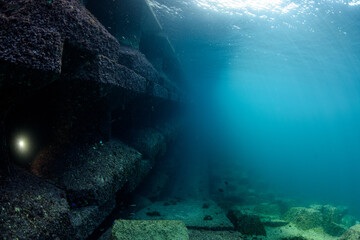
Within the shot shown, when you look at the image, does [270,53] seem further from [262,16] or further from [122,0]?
[122,0]

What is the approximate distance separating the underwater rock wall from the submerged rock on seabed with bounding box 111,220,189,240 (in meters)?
0.51

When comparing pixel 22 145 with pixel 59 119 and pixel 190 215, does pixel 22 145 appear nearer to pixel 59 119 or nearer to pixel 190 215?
pixel 59 119

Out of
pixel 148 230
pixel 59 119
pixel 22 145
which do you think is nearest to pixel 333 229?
pixel 148 230

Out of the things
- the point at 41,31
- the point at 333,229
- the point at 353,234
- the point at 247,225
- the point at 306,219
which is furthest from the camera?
the point at 333,229

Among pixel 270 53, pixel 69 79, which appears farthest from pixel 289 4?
pixel 69 79

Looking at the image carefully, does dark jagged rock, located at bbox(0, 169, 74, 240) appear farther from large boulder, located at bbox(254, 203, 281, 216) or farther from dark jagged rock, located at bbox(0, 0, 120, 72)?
large boulder, located at bbox(254, 203, 281, 216)

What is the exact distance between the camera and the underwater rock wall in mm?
1788

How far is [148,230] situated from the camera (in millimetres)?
2557

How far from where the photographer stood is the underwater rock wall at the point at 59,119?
1.79 metres

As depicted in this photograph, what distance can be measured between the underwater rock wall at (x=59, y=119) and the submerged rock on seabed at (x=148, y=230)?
510 mm

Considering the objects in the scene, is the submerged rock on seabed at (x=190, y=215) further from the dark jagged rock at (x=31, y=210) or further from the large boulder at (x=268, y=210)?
the large boulder at (x=268, y=210)

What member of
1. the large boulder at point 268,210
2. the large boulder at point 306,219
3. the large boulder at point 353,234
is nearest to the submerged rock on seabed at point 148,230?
the large boulder at point 353,234

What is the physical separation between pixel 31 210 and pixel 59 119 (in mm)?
1502

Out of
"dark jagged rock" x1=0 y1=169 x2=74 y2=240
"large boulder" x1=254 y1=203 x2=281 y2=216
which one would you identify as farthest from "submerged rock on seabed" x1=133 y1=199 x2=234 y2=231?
"large boulder" x1=254 y1=203 x2=281 y2=216
